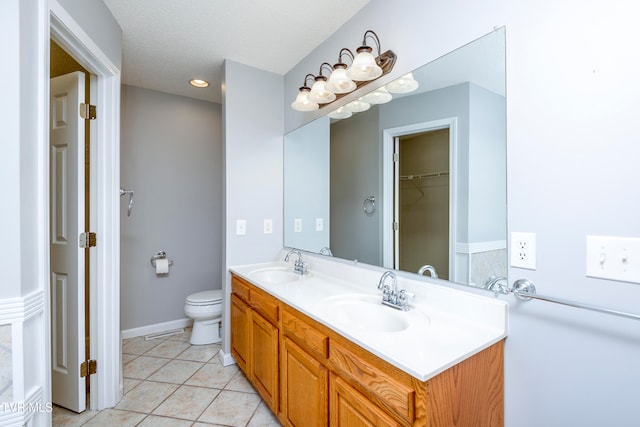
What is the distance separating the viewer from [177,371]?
7.25 ft

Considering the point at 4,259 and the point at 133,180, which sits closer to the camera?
the point at 4,259

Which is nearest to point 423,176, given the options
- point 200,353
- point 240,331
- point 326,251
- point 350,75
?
point 350,75

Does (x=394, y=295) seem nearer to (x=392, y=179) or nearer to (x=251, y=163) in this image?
(x=392, y=179)

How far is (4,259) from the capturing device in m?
1.00

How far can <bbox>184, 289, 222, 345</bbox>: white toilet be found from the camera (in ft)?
8.43

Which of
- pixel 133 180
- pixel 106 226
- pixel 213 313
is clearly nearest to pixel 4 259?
pixel 106 226

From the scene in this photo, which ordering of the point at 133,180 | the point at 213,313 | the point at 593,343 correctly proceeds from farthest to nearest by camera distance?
the point at 133,180, the point at 213,313, the point at 593,343

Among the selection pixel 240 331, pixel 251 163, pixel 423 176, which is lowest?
pixel 240 331

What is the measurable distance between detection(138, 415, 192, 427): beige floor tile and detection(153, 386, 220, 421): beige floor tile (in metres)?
0.03

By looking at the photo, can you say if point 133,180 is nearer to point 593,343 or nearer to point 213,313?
point 213,313

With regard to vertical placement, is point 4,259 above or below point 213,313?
above

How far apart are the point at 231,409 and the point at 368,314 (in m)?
1.14

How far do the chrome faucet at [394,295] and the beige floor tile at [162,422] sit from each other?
4.51ft

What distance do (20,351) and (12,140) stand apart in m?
0.74
